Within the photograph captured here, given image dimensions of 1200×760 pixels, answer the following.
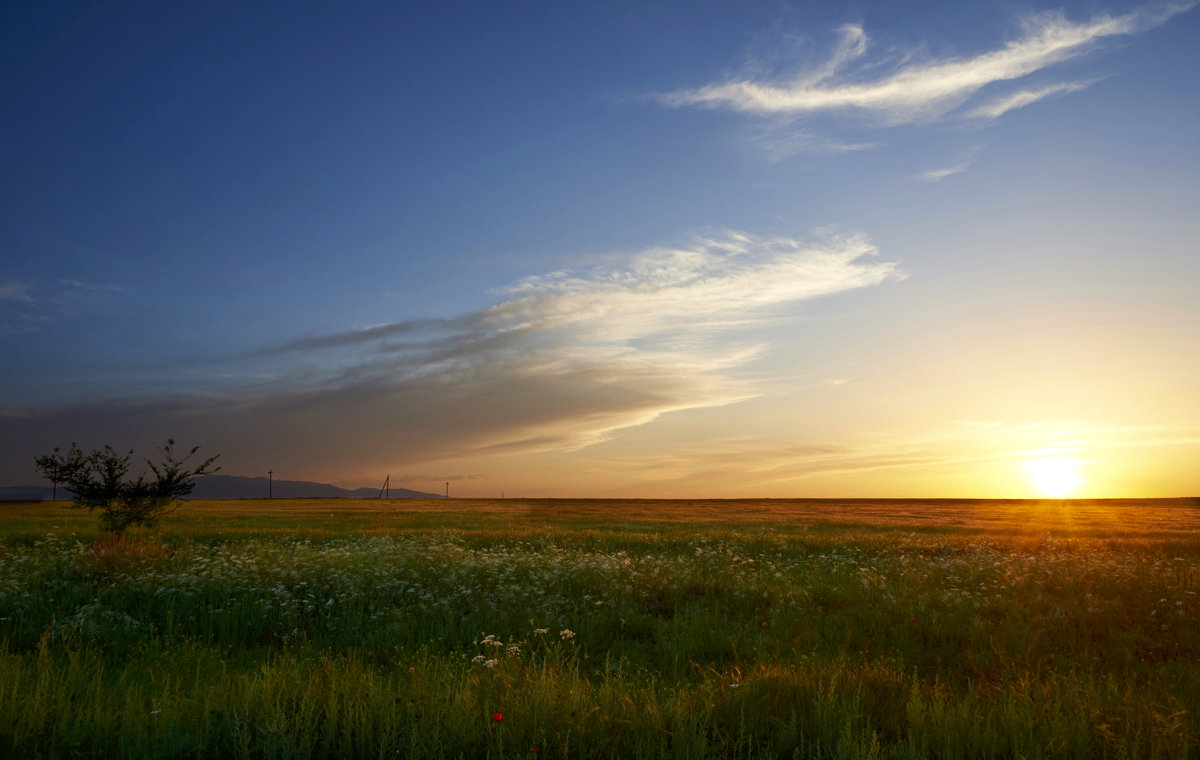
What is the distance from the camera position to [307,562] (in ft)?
52.0

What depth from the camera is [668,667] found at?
973cm

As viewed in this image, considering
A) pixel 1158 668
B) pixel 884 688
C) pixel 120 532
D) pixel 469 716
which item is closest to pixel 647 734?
pixel 469 716

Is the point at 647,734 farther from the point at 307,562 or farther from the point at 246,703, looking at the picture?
the point at 307,562

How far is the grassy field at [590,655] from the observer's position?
5.61 metres

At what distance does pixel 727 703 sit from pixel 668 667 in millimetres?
3606

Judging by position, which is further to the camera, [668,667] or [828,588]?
[828,588]

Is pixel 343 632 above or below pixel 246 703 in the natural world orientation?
below

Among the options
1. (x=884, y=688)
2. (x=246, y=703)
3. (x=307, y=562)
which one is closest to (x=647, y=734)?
(x=884, y=688)

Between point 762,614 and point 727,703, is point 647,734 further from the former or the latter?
point 762,614

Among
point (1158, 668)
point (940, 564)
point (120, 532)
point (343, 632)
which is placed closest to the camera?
point (1158, 668)

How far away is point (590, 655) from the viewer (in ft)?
34.0

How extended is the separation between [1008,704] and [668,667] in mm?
4721

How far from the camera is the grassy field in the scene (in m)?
5.61

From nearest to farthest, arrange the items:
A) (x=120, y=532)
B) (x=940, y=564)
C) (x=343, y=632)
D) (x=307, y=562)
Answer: (x=343, y=632) → (x=307, y=562) → (x=940, y=564) → (x=120, y=532)
